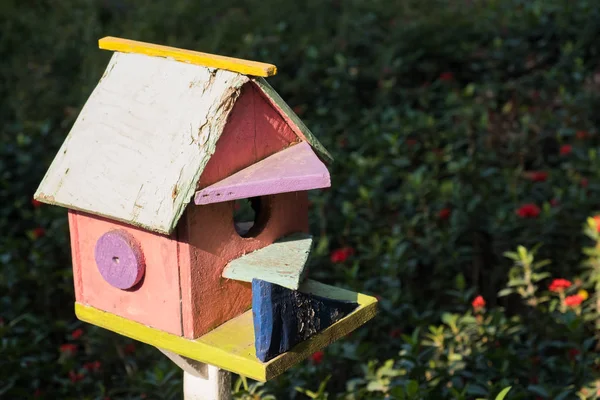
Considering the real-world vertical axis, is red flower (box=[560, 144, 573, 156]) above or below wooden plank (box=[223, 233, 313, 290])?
below

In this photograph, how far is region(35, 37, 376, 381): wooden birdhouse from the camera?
211 cm

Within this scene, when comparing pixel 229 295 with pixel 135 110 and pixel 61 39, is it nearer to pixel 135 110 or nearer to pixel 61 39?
pixel 135 110

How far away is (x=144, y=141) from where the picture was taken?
2.19 meters

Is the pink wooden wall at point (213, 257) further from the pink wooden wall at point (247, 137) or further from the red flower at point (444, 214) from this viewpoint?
the red flower at point (444, 214)

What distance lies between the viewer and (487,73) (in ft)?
19.3

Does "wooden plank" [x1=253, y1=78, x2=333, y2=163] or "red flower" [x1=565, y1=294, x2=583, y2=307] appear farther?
"red flower" [x1=565, y1=294, x2=583, y2=307]

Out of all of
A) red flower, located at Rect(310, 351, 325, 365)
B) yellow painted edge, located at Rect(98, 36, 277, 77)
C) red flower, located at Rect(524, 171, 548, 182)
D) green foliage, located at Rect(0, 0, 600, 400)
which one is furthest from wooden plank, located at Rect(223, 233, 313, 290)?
red flower, located at Rect(524, 171, 548, 182)

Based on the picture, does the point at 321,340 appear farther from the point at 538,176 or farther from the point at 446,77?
the point at 446,77

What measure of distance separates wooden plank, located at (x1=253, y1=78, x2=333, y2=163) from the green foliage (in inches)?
32.8

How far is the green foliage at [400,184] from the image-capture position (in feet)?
10.8

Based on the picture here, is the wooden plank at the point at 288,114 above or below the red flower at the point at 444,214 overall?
above

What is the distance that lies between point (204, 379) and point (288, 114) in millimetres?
742

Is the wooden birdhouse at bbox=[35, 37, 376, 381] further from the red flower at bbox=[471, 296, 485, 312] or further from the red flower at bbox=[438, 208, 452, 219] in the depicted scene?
the red flower at bbox=[438, 208, 452, 219]

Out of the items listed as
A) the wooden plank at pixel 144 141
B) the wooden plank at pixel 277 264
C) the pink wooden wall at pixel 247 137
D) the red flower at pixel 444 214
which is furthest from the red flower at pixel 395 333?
the wooden plank at pixel 144 141
